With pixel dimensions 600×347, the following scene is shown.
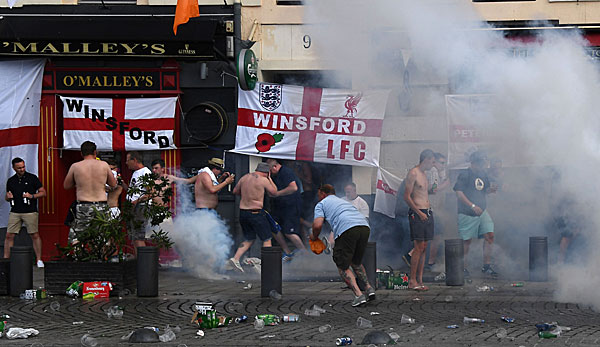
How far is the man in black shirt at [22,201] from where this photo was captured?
1454cm

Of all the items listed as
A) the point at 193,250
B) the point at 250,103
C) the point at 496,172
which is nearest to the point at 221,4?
the point at 250,103

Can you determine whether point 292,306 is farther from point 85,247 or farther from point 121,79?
point 121,79

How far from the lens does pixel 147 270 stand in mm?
11102

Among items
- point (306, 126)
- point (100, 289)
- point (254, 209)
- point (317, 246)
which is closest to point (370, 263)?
point (317, 246)

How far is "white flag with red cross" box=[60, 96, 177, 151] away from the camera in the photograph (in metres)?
15.5

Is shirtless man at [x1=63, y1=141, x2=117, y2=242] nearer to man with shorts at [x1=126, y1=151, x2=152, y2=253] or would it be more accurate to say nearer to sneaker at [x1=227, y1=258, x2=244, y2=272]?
man with shorts at [x1=126, y1=151, x2=152, y2=253]

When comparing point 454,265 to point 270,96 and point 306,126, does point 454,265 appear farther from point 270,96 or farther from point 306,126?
point 270,96

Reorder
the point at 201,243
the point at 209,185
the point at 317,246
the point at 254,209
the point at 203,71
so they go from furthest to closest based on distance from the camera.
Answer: the point at 203,71
the point at 209,185
the point at 254,209
the point at 201,243
the point at 317,246

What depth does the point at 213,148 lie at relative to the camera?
615 inches

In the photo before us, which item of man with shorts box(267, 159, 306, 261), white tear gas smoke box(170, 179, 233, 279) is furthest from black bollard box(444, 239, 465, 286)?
white tear gas smoke box(170, 179, 233, 279)

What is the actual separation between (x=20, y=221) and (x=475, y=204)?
7.17 meters

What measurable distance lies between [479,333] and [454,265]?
3.54 meters

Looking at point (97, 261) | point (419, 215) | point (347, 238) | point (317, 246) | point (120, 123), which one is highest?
point (120, 123)

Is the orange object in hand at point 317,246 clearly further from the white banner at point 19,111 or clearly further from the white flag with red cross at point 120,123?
the white banner at point 19,111
